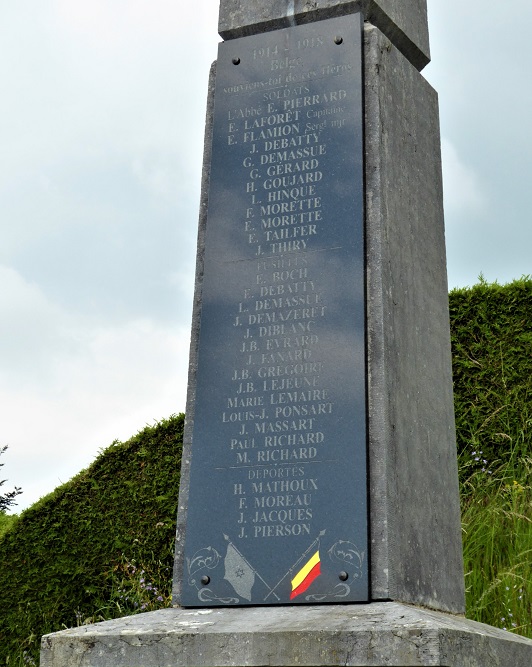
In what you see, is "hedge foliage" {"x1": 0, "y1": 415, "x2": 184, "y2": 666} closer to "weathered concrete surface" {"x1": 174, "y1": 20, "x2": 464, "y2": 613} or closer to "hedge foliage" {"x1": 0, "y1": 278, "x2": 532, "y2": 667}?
"hedge foliage" {"x1": 0, "y1": 278, "x2": 532, "y2": 667}

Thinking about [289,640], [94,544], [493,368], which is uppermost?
[493,368]

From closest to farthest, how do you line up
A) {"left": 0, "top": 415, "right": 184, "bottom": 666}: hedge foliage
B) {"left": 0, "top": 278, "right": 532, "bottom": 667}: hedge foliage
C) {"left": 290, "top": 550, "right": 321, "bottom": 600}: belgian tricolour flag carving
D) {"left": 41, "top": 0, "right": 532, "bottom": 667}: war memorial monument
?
1. {"left": 41, "top": 0, "right": 532, "bottom": 667}: war memorial monument
2. {"left": 290, "top": 550, "right": 321, "bottom": 600}: belgian tricolour flag carving
3. {"left": 0, "top": 278, "right": 532, "bottom": 667}: hedge foliage
4. {"left": 0, "top": 415, "right": 184, "bottom": 666}: hedge foliage

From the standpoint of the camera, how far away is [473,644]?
2998 millimetres

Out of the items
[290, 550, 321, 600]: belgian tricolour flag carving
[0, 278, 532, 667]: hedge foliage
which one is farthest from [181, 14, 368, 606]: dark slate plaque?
[0, 278, 532, 667]: hedge foliage

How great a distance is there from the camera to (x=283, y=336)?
384cm

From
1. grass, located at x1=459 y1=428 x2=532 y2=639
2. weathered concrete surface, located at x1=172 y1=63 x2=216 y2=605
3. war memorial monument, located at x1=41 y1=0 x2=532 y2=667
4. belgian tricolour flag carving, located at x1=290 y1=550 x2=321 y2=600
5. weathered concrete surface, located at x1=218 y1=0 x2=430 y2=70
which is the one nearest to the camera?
war memorial monument, located at x1=41 y1=0 x2=532 y2=667

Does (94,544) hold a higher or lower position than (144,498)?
lower

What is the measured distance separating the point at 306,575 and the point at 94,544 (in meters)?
4.22

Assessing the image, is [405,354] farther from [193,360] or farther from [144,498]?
[144,498]

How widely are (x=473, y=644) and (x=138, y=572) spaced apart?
448cm

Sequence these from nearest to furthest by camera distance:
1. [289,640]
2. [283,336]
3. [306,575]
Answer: [289,640], [306,575], [283,336]

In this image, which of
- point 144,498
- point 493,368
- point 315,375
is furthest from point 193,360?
point 493,368

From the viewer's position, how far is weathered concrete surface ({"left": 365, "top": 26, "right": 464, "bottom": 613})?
11.6ft

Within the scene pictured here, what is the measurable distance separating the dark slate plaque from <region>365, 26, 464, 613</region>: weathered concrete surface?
6 cm
